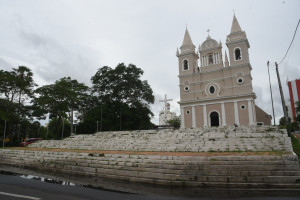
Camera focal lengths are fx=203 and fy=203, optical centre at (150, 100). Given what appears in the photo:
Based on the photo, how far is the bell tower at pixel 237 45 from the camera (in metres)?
28.2

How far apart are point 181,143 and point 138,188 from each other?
21.9ft

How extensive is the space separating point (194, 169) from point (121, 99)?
25.9m

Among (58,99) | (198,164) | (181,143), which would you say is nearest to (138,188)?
(198,164)

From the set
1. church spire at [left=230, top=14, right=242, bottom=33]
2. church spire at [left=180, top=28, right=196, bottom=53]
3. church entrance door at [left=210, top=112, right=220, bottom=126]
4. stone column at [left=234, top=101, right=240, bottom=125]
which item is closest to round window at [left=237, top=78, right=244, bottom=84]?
stone column at [left=234, top=101, right=240, bottom=125]

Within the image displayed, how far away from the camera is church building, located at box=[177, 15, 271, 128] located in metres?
26.6

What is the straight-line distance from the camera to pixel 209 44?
31.6 m

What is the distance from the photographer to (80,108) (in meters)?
34.2

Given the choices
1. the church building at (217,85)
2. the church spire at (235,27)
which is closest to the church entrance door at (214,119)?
the church building at (217,85)

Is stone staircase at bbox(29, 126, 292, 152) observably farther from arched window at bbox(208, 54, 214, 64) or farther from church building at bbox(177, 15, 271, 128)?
arched window at bbox(208, 54, 214, 64)

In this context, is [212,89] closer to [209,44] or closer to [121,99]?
[209,44]

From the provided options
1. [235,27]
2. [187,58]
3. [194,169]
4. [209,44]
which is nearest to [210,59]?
[209,44]

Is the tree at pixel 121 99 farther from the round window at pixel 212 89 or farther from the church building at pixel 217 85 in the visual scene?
the round window at pixel 212 89

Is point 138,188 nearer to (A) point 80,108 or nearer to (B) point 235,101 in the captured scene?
(B) point 235,101

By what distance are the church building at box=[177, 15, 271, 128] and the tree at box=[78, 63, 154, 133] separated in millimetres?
6444
